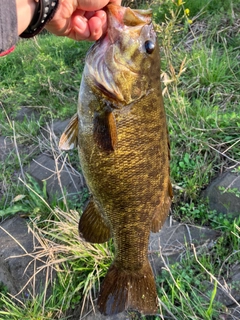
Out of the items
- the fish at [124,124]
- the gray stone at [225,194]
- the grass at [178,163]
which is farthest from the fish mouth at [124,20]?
the gray stone at [225,194]

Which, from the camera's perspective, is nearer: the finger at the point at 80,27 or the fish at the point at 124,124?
the fish at the point at 124,124

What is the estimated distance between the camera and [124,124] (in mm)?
1703

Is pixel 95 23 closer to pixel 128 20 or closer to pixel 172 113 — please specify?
pixel 128 20

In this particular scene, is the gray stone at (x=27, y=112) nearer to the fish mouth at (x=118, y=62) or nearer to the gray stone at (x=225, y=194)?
the gray stone at (x=225, y=194)

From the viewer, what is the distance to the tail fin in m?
2.05

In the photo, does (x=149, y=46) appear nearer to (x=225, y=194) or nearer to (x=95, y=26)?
(x=95, y=26)

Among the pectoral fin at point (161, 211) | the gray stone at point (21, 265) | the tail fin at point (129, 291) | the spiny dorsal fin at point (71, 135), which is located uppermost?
the spiny dorsal fin at point (71, 135)

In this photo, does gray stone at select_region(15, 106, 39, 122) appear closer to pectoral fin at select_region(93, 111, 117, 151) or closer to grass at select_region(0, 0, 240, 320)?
grass at select_region(0, 0, 240, 320)

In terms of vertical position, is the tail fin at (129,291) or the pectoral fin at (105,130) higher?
the pectoral fin at (105,130)

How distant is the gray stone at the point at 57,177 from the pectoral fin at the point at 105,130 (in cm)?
141

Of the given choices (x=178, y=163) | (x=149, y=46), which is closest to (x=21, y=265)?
(x=178, y=163)

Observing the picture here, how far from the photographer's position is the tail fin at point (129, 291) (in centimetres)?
205

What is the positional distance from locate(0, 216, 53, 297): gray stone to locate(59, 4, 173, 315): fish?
1.18 m

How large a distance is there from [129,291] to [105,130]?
911 millimetres
